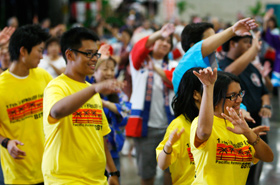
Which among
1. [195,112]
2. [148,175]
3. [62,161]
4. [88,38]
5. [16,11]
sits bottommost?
[148,175]

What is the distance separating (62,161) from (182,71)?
120 cm

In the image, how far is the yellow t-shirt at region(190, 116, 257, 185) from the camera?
8.99ft

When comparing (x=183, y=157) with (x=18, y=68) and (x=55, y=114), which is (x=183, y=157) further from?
(x=18, y=68)

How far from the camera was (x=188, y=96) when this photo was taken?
3.10 m

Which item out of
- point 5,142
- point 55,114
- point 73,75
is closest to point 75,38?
point 73,75

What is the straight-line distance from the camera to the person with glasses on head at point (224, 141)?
2.64 m

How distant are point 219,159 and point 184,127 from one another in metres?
0.47

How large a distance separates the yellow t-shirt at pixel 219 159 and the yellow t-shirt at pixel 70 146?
75cm

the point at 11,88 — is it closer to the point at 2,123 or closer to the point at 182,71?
the point at 2,123

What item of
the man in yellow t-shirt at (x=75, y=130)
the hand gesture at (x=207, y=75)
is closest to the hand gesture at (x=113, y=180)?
the man in yellow t-shirt at (x=75, y=130)

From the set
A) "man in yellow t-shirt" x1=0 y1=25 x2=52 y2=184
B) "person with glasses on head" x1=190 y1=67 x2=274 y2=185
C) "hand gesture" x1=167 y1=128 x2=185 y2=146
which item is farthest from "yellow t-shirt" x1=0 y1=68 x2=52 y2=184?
"person with glasses on head" x1=190 y1=67 x2=274 y2=185

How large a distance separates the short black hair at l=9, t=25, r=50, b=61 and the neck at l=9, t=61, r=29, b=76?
0.06 metres

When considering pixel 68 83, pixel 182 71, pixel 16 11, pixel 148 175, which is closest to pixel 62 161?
pixel 68 83

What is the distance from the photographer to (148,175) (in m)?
4.99
